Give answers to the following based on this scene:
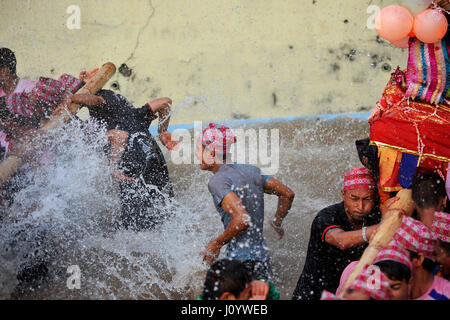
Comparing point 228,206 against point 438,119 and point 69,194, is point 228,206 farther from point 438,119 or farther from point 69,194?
point 69,194

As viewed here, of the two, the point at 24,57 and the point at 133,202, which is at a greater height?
the point at 24,57

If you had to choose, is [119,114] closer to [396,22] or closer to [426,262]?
[396,22]

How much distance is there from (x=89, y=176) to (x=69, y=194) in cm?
28

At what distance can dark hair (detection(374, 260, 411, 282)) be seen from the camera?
6.59 ft

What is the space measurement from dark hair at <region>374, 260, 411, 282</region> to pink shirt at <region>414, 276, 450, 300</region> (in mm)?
174

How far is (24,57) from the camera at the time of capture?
6480 millimetres

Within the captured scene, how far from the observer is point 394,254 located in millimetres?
2119

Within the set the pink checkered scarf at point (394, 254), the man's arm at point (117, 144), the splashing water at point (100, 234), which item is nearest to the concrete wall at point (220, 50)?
the splashing water at point (100, 234)

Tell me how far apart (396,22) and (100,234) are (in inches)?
116

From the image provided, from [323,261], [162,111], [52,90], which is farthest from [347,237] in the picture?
[52,90]

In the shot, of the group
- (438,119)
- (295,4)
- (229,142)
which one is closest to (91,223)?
(229,142)

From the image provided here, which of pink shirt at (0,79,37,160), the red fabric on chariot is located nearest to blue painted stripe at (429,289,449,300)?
the red fabric on chariot

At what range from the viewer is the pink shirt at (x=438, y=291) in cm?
209
